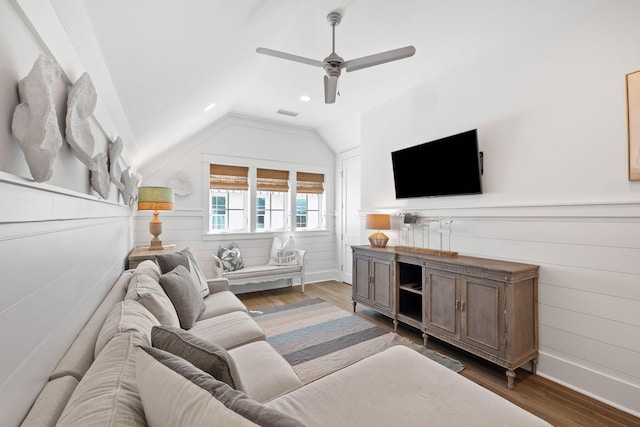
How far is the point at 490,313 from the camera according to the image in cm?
219

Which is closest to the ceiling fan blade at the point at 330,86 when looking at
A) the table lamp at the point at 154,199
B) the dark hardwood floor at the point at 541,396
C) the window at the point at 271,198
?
the table lamp at the point at 154,199

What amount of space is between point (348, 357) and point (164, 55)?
8.76ft

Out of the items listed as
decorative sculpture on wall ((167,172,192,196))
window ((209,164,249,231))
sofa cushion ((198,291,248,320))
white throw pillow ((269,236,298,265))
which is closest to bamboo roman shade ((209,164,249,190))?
window ((209,164,249,231))

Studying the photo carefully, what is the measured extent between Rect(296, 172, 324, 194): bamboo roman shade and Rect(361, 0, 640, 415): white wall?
9.76 feet

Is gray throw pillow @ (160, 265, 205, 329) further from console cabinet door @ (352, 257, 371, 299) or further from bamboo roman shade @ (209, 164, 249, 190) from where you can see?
bamboo roman shade @ (209, 164, 249, 190)

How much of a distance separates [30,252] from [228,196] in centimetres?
397

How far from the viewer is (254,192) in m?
4.71

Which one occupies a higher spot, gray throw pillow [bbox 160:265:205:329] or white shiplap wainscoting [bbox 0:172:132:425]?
white shiplap wainscoting [bbox 0:172:132:425]

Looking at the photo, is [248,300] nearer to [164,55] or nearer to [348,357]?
[348,357]

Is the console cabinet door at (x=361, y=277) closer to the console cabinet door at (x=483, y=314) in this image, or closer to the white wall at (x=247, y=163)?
the console cabinet door at (x=483, y=314)

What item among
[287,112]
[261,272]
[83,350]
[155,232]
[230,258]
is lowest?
[261,272]

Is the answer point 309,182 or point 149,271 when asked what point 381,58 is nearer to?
point 149,271

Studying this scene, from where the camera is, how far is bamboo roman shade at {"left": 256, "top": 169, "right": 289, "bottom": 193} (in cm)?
480

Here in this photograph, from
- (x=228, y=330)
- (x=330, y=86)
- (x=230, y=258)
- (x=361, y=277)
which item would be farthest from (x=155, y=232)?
(x=330, y=86)
